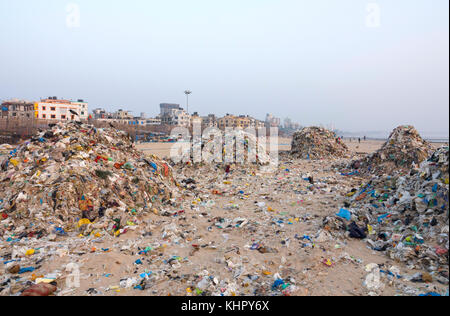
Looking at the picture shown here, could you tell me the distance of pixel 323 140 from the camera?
15117 mm

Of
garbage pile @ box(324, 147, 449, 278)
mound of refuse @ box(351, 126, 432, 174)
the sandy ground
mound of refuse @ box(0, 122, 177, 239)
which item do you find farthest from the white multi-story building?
Result: garbage pile @ box(324, 147, 449, 278)

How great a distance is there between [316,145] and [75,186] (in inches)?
502

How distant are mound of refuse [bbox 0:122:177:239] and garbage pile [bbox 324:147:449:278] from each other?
3.98 meters

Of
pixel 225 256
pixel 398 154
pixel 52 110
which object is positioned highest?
pixel 52 110

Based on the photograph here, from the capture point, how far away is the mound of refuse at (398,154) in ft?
29.2

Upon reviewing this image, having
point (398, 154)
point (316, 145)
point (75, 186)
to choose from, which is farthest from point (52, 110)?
point (398, 154)

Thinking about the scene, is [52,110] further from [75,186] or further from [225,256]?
[225,256]

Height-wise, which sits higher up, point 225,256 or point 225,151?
point 225,151

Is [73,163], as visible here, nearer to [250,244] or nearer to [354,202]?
[250,244]

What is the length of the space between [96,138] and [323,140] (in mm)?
12360

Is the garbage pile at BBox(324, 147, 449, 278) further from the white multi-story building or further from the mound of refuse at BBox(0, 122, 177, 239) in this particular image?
the white multi-story building

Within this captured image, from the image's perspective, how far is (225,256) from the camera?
378 centimetres

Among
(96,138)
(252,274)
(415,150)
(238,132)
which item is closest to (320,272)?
(252,274)
